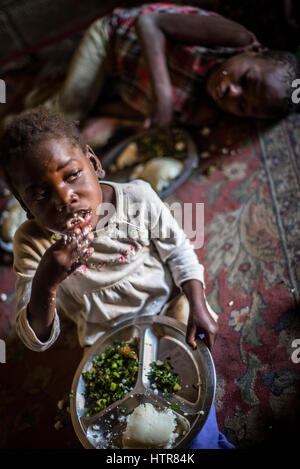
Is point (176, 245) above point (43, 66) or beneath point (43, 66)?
beneath

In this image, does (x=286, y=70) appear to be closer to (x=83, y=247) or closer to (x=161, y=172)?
(x=161, y=172)

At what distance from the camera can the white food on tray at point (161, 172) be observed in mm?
1972

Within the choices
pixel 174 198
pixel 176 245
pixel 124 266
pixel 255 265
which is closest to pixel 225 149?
pixel 174 198

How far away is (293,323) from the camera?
4.52 ft

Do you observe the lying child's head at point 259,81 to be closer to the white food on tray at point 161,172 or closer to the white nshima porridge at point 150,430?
the white food on tray at point 161,172

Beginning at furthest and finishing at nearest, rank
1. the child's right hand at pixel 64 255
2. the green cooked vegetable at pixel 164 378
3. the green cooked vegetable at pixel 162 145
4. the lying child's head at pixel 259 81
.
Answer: the green cooked vegetable at pixel 162 145 → the lying child's head at pixel 259 81 → the green cooked vegetable at pixel 164 378 → the child's right hand at pixel 64 255

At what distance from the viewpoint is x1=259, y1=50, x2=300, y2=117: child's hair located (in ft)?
5.58

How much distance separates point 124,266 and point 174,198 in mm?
848

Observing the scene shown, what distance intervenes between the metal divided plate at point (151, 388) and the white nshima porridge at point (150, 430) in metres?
0.02

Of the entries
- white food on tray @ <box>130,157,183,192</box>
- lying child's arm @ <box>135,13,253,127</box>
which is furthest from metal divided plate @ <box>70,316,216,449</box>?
lying child's arm @ <box>135,13,253,127</box>

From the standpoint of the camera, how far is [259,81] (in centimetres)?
171

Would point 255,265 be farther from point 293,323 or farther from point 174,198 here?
point 174,198

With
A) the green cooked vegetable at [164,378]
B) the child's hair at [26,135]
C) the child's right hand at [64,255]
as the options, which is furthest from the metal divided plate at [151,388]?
the child's hair at [26,135]

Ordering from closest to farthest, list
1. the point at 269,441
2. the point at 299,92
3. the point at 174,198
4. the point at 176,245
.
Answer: the point at 269,441
the point at 176,245
the point at 299,92
the point at 174,198
